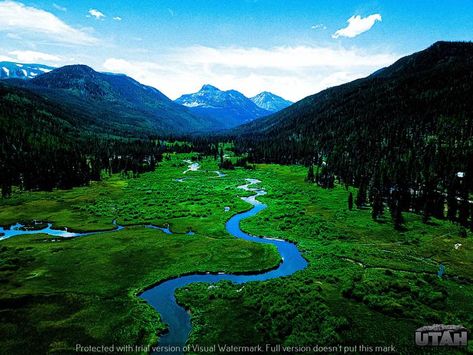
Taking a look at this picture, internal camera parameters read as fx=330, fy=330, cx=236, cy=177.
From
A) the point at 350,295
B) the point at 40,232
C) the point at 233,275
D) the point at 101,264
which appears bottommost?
the point at 233,275

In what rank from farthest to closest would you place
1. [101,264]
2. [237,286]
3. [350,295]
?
[101,264] → [237,286] → [350,295]

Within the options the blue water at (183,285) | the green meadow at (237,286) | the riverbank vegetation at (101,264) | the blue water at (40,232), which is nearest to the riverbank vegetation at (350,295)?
the green meadow at (237,286)

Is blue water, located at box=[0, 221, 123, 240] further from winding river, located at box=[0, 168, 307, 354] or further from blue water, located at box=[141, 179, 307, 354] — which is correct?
blue water, located at box=[141, 179, 307, 354]

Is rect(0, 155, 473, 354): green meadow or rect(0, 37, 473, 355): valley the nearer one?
rect(0, 37, 473, 355): valley

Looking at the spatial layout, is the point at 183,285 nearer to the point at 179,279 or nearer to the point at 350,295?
the point at 179,279

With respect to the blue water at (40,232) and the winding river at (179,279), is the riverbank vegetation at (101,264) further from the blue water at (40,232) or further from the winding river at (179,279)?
the blue water at (40,232)

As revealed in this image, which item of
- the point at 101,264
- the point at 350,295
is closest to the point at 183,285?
the point at 101,264

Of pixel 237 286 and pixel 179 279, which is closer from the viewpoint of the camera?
pixel 237 286

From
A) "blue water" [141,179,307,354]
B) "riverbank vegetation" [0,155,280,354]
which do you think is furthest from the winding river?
"riverbank vegetation" [0,155,280,354]
